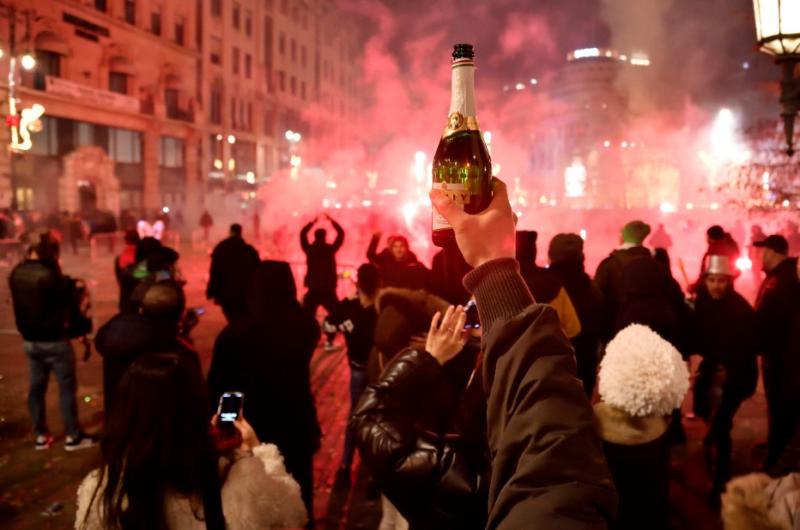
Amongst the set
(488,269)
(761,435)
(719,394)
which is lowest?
(761,435)

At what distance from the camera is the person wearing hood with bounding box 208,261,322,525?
3.84 m

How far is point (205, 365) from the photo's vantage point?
878cm

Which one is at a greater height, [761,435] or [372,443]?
[372,443]

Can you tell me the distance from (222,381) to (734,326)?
3.99 m

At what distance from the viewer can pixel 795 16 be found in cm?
420

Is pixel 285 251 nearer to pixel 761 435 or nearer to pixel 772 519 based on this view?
pixel 761 435

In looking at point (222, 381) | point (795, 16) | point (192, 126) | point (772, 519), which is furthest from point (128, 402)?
point (192, 126)

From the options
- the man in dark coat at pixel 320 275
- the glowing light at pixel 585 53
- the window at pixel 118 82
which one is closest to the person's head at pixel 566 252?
the man in dark coat at pixel 320 275

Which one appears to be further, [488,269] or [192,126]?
[192,126]

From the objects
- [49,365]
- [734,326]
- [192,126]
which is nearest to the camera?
[734,326]

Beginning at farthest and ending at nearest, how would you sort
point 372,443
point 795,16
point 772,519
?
point 795,16, point 372,443, point 772,519

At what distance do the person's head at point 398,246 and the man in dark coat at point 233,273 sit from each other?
6.68 feet

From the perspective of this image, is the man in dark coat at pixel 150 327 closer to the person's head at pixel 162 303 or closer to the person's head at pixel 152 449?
the person's head at pixel 162 303

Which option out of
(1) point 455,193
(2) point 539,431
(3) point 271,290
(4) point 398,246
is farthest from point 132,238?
(2) point 539,431
